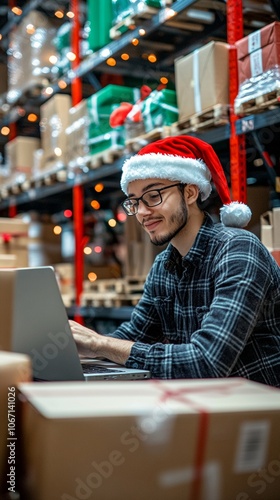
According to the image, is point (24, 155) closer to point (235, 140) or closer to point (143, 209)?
point (235, 140)

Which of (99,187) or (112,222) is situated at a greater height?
(99,187)

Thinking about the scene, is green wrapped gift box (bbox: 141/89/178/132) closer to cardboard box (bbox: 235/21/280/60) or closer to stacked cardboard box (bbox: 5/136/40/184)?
cardboard box (bbox: 235/21/280/60)

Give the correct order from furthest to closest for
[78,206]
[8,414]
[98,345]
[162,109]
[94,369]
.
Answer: [78,206] → [162,109] → [98,345] → [94,369] → [8,414]

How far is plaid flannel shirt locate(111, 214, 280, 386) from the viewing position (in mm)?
2174

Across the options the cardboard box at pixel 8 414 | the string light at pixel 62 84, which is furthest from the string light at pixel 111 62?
the cardboard box at pixel 8 414

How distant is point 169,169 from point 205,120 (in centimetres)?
152

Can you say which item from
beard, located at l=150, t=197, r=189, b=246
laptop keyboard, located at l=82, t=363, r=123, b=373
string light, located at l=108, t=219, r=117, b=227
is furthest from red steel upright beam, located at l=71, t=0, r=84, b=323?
laptop keyboard, located at l=82, t=363, r=123, b=373

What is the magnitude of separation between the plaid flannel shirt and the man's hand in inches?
3.7

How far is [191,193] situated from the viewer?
2836 mm

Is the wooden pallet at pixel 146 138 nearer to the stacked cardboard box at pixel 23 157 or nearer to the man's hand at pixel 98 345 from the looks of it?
the man's hand at pixel 98 345

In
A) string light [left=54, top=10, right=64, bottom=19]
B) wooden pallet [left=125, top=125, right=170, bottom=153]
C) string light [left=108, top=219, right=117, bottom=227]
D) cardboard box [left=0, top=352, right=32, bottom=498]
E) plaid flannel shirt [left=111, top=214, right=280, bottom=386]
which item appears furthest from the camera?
string light [left=108, top=219, right=117, bottom=227]

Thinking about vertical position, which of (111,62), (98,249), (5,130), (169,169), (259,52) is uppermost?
(5,130)

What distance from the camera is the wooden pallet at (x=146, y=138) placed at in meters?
4.40

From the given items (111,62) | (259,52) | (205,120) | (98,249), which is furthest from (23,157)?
(259,52)
